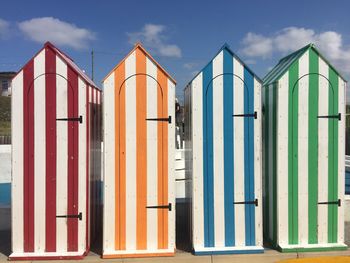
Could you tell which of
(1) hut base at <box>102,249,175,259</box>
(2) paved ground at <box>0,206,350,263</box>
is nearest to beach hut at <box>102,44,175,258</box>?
(1) hut base at <box>102,249,175,259</box>

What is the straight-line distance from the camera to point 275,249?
4.56 m

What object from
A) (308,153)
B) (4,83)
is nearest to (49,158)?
(308,153)

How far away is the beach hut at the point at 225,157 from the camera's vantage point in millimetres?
4402

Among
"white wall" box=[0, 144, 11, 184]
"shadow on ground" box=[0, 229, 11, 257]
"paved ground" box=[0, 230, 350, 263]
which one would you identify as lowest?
"paved ground" box=[0, 230, 350, 263]

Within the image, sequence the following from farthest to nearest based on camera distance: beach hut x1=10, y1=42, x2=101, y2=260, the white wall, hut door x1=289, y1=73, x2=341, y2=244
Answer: the white wall < hut door x1=289, y1=73, x2=341, y2=244 < beach hut x1=10, y1=42, x2=101, y2=260

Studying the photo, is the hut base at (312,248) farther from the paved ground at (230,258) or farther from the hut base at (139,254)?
the hut base at (139,254)

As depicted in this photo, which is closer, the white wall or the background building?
the white wall

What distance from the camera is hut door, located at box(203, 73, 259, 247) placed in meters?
4.42

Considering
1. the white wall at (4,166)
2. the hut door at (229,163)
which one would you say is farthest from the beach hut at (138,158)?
the white wall at (4,166)

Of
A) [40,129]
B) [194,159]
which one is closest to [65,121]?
[40,129]

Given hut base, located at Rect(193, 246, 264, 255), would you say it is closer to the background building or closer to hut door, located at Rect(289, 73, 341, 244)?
hut door, located at Rect(289, 73, 341, 244)

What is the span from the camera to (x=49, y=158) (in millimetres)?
4320

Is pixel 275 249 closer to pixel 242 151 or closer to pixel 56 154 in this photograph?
pixel 242 151

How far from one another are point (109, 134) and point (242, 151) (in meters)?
1.53
